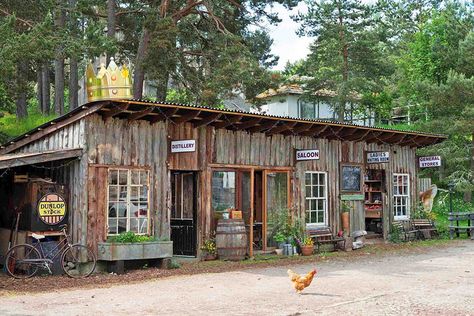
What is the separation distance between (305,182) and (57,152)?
7.69 metres

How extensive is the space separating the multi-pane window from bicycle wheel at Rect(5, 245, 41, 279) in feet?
5.46

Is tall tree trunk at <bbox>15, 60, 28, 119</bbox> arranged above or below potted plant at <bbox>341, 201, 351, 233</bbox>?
above

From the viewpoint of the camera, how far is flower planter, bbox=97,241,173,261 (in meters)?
13.0

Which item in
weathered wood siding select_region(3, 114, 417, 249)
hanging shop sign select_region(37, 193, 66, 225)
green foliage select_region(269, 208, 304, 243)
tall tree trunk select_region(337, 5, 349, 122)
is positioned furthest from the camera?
tall tree trunk select_region(337, 5, 349, 122)

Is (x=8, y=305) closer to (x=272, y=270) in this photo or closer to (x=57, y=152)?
(x=57, y=152)

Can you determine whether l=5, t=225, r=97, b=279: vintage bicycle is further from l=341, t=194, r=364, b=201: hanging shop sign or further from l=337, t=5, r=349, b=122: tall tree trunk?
l=337, t=5, r=349, b=122: tall tree trunk

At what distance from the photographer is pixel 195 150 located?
14.6m

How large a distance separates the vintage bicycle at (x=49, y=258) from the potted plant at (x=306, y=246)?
6.18 meters

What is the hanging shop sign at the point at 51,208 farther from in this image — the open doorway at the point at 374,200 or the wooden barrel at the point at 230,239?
the open doorway at the point at 374,200

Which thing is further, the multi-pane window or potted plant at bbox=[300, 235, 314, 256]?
potted plant at bbox=[300, 235, 314, 256]

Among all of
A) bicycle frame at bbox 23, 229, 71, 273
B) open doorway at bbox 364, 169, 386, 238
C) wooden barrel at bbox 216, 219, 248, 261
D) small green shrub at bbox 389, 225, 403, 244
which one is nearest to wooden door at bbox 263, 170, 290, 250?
wooden barrel at bbox 216, 219, 248, 261

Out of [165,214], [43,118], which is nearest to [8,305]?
[165,214]

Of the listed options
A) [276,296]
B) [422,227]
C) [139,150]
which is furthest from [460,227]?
[276,296]

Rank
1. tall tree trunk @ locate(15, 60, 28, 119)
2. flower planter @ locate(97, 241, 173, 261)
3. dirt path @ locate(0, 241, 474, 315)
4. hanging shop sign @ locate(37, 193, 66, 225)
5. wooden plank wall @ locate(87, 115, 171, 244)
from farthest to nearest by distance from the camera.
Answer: tall tree trunk @ locate(15, 60, 28, 119), wooden plank wall @ locate(87, 115, 171, 244), flower planter @ locate(97, 241, 173, 261), hanging shop sign @ locate(37, 193, 66, 225), dirt path @ locate(0, 241, 474, 315)
